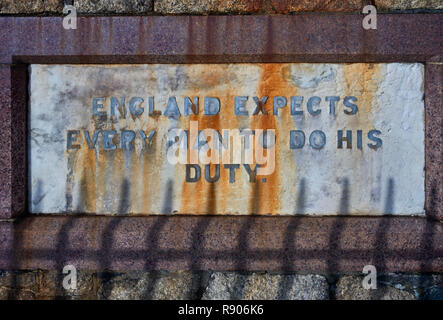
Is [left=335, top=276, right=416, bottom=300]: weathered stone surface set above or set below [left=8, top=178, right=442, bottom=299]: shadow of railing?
below

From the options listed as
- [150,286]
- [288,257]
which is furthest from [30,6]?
[288,257]

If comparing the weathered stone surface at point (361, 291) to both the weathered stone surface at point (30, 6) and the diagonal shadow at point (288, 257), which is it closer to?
the diagonal shadow at point (288, 257)

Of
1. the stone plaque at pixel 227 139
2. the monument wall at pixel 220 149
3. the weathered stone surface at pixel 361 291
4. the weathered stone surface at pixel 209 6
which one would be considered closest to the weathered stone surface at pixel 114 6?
the monument wall at pixel 220 149

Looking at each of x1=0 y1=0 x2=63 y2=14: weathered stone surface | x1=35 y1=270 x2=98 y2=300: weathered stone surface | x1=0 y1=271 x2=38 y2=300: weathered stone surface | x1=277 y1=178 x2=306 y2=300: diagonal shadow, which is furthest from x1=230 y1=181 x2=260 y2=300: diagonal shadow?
x1=0 y1=0 x2=63 y2=14: weathered stone surface

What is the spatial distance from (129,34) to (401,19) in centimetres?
178

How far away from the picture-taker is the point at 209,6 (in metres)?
2.51

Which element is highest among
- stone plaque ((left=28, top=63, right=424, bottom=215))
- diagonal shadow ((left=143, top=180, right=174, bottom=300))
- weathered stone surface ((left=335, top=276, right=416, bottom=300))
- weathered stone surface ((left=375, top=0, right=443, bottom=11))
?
weathered stone surface ((left=375, top=0, right=443, bottom=11))

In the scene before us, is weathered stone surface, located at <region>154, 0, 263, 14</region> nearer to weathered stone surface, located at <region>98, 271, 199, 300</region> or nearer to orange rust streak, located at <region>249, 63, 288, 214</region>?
orange rust streak, located at <region>249, 63, 288, 214</region>

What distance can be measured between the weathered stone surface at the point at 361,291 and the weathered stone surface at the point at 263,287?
12 cm

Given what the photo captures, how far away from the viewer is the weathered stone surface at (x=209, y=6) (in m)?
2.50

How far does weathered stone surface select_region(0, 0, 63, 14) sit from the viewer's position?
253 centimetres

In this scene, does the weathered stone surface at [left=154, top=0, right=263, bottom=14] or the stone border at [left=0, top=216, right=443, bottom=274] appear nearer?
the stone border at [left=0, top=216, right=443, bottom=274]

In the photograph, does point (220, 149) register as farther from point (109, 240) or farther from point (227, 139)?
point (109, 240)

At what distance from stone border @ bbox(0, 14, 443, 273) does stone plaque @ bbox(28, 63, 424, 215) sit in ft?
0.29
